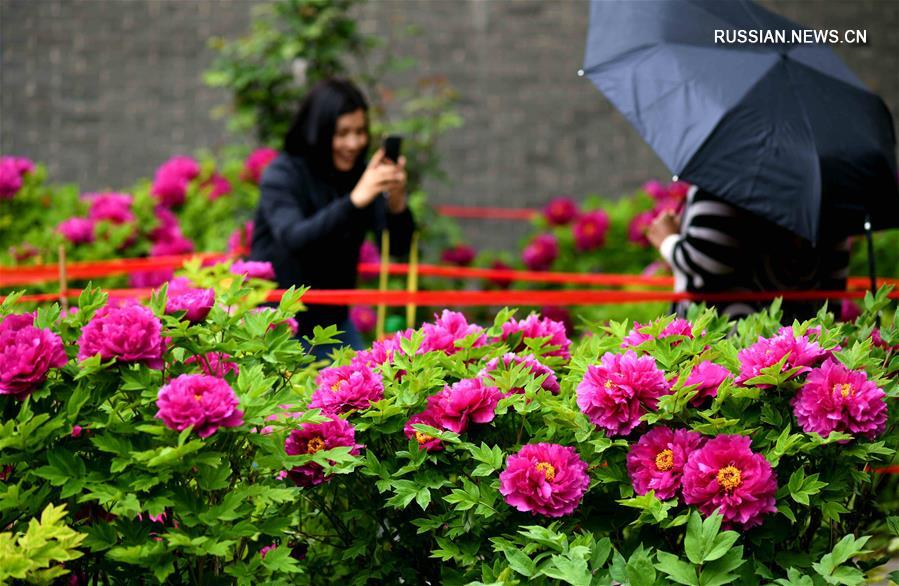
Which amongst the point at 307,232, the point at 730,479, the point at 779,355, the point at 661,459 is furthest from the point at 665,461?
the point at 307,232

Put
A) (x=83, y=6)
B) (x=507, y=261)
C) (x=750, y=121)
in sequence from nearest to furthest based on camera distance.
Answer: (x=750, y=121) → (x=507, y=261) → (x=83, y=6)

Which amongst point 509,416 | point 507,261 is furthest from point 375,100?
point 509,416

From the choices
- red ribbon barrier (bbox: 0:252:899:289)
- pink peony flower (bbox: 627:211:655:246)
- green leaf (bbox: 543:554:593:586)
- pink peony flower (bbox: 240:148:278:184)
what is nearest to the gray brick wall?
pink peony flower (bbox: 627:211:655:246)

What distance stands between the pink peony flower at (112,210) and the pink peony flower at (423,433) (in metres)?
3.70

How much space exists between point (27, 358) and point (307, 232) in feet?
6.67

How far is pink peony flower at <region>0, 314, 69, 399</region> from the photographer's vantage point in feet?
6.82

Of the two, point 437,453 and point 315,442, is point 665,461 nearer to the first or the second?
point 437,453

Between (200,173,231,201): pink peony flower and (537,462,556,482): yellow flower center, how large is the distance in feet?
14.8

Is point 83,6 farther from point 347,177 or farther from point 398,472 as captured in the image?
point 398,472

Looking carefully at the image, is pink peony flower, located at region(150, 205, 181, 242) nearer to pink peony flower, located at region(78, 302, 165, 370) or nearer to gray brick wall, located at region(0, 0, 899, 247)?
gray brick wall, located at region(0, 0, 899, 247)

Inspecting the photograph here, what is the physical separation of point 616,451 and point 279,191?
2.32 meters

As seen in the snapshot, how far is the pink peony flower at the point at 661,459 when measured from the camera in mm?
2186

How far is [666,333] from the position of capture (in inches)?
100

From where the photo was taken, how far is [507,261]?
7.18 m
